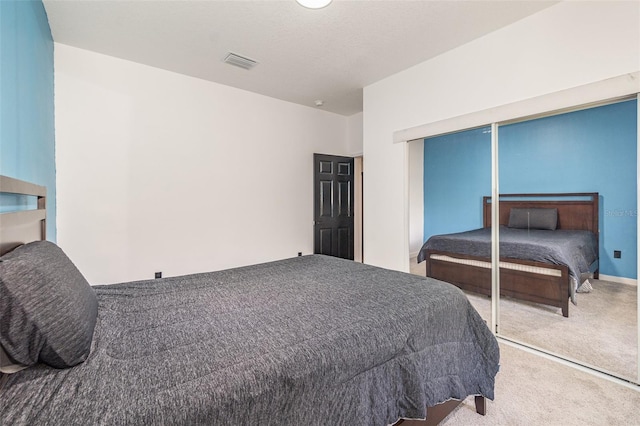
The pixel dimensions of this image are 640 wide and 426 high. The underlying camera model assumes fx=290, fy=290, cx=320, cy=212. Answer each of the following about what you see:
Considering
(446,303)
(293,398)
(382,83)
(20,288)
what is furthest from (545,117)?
(20,288)

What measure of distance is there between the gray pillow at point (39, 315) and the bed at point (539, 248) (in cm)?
318

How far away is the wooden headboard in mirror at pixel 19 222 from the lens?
3.71ft

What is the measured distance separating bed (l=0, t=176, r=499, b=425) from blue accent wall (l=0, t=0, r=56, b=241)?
0.82ft

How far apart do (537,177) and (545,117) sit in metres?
0.58

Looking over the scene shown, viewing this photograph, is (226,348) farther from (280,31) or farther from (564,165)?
(564,165)

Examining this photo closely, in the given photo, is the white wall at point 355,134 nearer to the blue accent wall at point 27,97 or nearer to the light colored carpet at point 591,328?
the light colored carpet at point 591,328

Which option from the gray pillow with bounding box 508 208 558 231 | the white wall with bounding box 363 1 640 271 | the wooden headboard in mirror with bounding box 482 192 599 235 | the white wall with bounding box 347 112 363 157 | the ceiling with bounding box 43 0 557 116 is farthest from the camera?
the white wall with bounding box 347 112 363 157

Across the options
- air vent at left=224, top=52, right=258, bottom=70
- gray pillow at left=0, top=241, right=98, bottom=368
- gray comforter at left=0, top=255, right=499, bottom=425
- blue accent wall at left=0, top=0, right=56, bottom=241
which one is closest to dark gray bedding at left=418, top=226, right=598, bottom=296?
gray comforter at left=0, top=255, right=499, bottom=425

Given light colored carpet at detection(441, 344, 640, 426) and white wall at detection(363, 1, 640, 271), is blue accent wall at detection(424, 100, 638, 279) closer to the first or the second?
white wall at detection(363, 1, 640, 271)

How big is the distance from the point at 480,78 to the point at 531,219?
1.50m

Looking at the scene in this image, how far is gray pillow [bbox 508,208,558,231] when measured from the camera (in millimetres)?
2889

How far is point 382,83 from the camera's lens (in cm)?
368

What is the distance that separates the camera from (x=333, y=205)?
16.1 feet

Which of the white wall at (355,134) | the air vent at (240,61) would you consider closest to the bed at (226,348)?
the air vent at (240,61)
